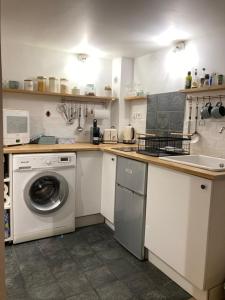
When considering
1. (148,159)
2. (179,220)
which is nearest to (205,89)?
(148,159)

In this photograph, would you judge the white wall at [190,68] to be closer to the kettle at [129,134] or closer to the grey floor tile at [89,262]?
the kettle at [129,134]

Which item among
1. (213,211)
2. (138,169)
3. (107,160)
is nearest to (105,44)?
(107,160)

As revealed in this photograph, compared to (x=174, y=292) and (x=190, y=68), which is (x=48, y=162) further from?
(x=190, y=68)

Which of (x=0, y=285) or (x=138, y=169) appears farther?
(x=138, y=169)

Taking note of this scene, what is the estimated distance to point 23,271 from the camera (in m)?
1.96

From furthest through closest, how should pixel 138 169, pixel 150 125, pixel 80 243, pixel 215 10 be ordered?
1. pixel 150 125
2. pixel 80 243
3. pixel 138 169
4. pixel 215 10

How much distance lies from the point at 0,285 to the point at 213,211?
1253mm

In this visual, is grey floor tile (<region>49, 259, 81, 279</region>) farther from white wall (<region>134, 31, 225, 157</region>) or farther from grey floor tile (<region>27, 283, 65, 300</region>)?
white wall (<region>134, 31, 225, 157</region>)

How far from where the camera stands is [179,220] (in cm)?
176

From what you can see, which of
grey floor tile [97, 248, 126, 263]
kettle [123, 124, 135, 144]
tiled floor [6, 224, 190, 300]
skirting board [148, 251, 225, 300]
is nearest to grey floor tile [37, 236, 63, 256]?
tiled floor [6, 224, 190, 300]

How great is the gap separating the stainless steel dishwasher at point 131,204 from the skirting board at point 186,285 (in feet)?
0.45

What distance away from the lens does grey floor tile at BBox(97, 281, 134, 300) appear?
1725 millimetres

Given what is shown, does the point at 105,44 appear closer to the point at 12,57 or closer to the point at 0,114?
the point at 12,57

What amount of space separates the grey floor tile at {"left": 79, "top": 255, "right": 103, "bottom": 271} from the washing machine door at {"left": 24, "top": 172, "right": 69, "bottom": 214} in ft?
2.04
